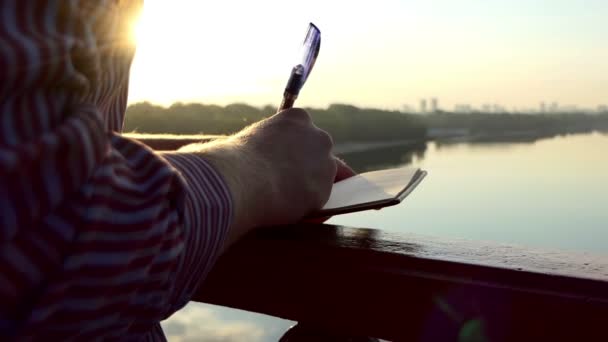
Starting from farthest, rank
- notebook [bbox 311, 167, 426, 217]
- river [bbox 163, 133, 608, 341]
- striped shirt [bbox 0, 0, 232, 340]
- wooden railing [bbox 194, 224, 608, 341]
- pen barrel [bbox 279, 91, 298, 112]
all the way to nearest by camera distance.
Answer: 1. river [bbox 163, 133, 608, 341]
2. pen barrel [bbox 279, 91, 298, 112]
3. notebook [bbox 311, 167, 426, 217]
4. wooden railing [bbox 194, 224, 608, 341]
5. striped shirt [bbox 0, 0, 232, 340]

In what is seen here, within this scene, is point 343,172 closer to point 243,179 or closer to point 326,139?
point 326,139

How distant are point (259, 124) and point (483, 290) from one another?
0.88 feet

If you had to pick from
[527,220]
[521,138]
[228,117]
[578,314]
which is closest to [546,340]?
[578,314]

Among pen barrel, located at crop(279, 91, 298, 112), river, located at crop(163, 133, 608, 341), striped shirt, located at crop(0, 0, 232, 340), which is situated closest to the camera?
striped shirt, located at crop(0, 0, 232, 340)

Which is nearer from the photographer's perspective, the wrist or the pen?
the wrist

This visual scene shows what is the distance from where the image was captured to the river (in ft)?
28.0

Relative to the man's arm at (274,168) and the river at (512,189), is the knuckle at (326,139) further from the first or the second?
the river at (512,189)

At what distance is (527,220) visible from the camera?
10430 mm

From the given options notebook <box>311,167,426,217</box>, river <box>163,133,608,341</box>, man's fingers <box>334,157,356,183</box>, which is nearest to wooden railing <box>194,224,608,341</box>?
notebook <box>311,167,426,217</box>

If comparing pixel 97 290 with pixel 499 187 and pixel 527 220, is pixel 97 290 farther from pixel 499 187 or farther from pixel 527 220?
pixel 499 187

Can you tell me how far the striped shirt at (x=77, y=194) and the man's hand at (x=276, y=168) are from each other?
71 mm

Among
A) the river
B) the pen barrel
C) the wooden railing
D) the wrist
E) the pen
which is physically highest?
the pen

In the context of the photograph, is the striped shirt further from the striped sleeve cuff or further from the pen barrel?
the pen barrel

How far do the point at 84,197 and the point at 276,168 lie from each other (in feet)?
0.70
